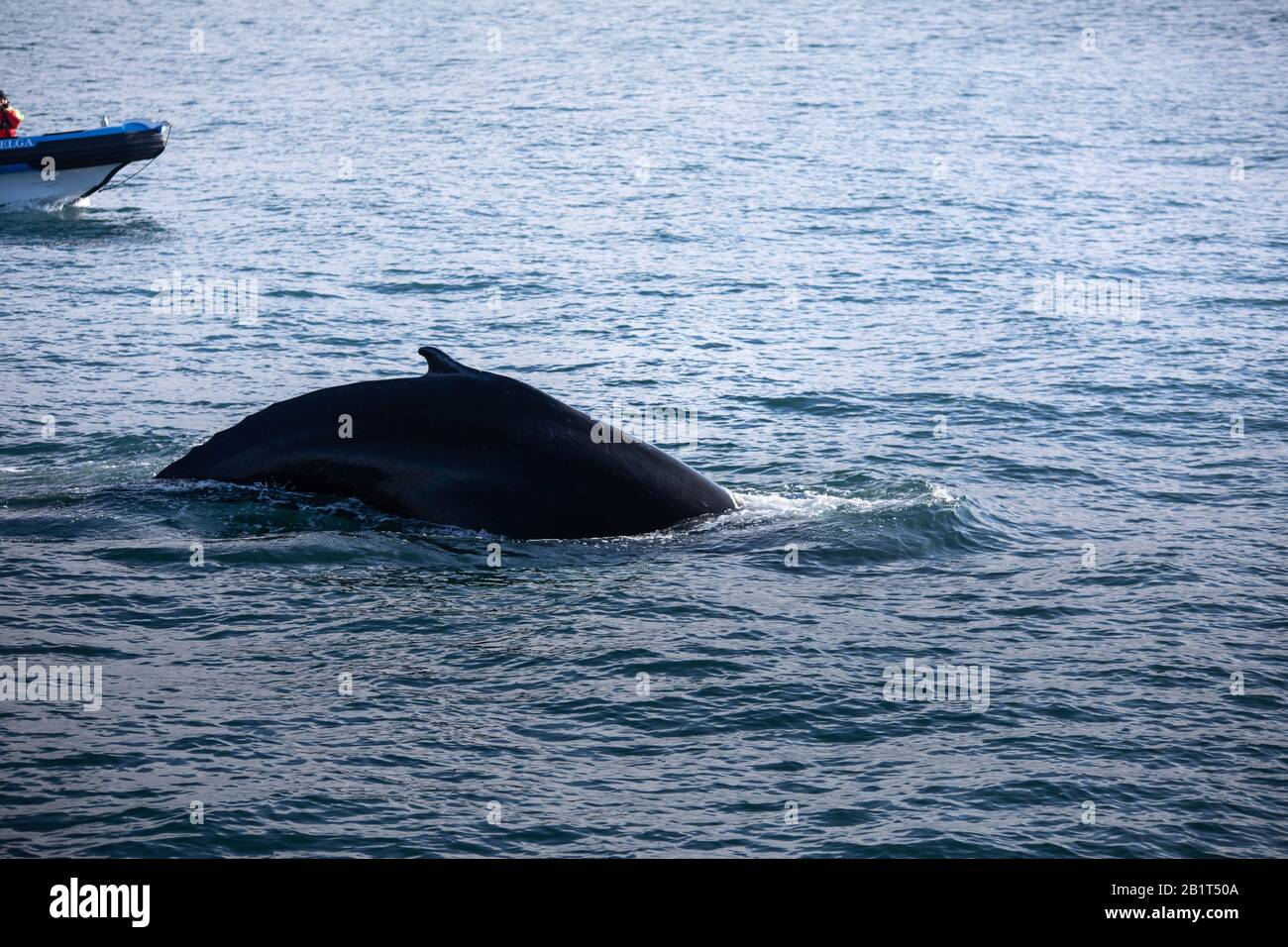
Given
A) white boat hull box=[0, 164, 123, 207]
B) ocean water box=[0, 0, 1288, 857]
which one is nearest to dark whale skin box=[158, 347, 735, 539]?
ocean water box=[0, 0, 1288, 857]

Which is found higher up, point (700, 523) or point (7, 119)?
point (7, 119)

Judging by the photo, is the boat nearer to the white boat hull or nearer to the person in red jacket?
the white boat hull

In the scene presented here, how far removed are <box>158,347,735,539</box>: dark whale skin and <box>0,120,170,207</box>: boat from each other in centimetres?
2607

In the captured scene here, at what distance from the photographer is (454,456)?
41.8 feet

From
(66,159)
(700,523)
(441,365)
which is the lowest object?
(700,523)

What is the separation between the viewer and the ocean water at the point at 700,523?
9.95 m

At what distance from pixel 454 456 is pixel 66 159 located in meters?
27.9

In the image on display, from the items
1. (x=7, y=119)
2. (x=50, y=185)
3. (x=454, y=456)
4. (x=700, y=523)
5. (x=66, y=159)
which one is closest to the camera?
(x=454, y=456)

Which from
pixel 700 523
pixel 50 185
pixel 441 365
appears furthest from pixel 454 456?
pixel 50 185

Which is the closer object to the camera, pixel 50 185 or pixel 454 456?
pixel 454 456

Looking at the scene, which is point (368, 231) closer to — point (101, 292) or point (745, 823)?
point (101, 292)

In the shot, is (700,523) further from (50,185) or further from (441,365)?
(50,185)

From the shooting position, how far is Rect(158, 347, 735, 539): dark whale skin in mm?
12672

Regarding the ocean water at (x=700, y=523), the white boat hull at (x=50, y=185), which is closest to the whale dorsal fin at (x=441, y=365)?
the ocean water at (x=700, y=523)
